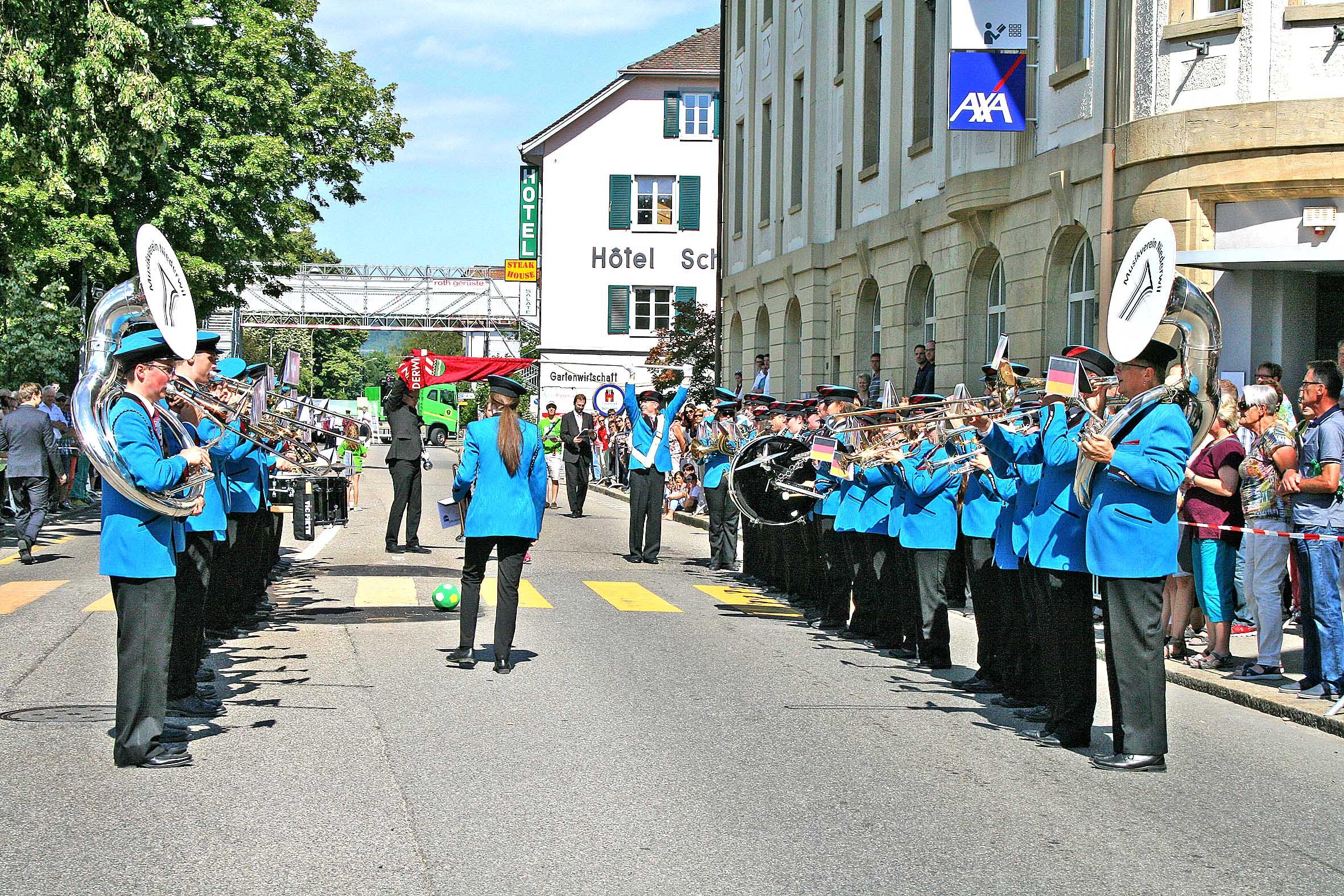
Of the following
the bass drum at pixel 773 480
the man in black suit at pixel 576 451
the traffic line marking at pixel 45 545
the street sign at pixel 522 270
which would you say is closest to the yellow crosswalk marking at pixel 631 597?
the bass drum at pixel 773 480

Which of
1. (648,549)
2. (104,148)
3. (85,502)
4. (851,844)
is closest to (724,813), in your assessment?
(851,844)

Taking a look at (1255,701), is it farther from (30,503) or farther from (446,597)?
(30,503)

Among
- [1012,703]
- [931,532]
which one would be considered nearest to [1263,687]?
[1012,703]

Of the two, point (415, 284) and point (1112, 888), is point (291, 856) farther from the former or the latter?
point (415, 284)

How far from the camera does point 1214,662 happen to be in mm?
11039

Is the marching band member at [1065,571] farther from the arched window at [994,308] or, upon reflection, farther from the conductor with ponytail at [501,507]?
the arched window at [994,308]

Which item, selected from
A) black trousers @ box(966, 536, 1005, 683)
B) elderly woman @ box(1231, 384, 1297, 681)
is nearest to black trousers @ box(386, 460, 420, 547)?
black trousers @ box(966, 536, 1005, 683)

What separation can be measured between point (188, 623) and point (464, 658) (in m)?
2.31

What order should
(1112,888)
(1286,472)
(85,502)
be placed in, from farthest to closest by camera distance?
(85,502) → (1286,472) → (1112,888)

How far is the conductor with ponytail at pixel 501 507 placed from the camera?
10.3 metres

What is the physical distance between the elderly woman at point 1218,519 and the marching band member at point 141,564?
273 inches

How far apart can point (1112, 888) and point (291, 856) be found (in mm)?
3049

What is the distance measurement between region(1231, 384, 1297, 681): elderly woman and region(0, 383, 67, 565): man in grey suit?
13.4m

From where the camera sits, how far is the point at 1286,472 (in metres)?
9.83
